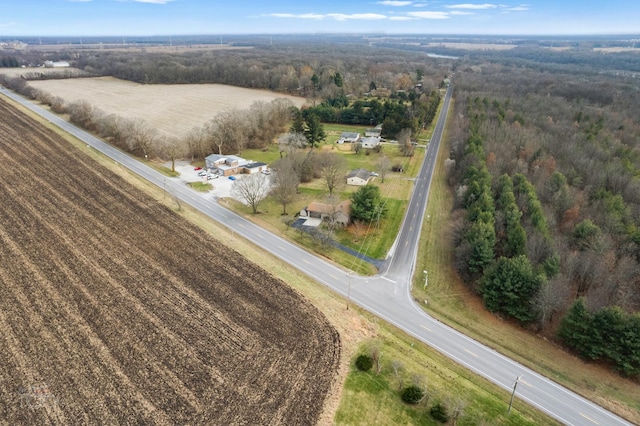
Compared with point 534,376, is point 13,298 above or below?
above

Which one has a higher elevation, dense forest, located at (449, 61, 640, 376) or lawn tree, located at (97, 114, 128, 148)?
lawn tree, located at (97, 114, 128, 148)

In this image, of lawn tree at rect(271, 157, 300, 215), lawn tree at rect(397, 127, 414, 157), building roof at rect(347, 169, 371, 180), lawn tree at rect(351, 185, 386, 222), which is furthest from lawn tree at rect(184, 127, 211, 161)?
lawn tree at rect(397, 127, 414, 157)

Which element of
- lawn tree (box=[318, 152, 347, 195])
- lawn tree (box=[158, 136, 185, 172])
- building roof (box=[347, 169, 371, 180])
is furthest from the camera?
lawn tree (box=[158, 136, 185, 172])

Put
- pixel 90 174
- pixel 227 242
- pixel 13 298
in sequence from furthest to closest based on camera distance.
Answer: pixel 90 174 → pixel 227 242 → pixel 13 298

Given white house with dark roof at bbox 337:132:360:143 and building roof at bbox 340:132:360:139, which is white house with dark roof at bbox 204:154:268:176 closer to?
white house with dark roof at bbox 337:132:360:143

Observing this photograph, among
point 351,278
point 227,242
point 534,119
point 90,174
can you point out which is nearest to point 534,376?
point 351,278

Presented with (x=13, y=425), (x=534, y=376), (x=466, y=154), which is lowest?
(x=534, y=376)

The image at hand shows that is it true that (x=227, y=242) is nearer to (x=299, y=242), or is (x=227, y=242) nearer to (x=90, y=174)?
(x=299, y=242)

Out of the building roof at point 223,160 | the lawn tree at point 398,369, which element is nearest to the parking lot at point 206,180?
the building roof at point 223,160
